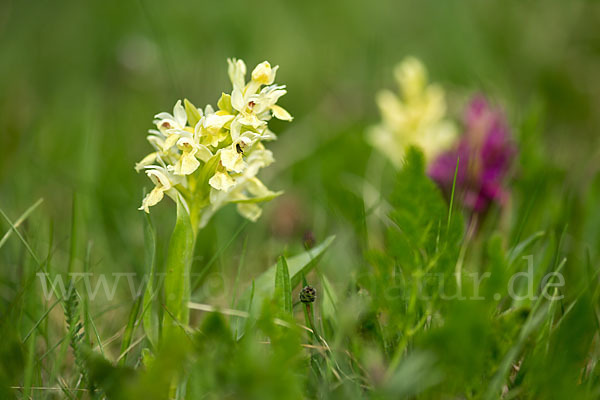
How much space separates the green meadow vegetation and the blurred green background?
16mm

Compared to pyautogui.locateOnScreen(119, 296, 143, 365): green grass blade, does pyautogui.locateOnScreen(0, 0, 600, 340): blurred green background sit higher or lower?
higher

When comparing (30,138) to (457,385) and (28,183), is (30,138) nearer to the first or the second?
(28,183)

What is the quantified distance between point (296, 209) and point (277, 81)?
4.44 ft

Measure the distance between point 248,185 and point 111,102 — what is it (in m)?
2.31

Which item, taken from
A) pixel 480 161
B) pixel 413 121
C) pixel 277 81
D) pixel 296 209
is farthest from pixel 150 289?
pixel 277 81

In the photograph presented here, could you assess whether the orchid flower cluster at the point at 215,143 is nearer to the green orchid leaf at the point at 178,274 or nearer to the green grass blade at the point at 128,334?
the green orchid leaf at the point at 178,274

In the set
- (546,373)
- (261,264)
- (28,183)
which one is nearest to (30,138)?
(28,183)

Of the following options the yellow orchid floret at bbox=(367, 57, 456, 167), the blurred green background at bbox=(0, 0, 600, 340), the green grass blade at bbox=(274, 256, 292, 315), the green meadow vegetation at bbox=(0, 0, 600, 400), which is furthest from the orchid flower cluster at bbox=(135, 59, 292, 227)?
the yellow orchid floret at bbox=(367, 57, 456, 167)

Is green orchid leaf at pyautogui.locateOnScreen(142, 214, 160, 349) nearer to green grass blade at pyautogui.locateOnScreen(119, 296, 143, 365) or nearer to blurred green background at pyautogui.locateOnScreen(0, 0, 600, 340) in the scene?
green grass blade at pyautogui.locateOnScreen(119, 296, 143, 365)

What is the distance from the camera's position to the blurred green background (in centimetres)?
200

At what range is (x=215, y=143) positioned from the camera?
1.15 metres

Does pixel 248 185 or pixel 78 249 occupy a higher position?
pixel 248 185

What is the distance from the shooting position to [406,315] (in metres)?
1.08

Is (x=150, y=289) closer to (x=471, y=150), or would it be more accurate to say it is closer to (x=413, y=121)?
(x=471, y=150)
